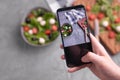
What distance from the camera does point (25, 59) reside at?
1.01m

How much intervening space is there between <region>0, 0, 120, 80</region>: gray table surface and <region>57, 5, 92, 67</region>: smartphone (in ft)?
0.83

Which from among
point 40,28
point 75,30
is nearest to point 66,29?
point 75,30

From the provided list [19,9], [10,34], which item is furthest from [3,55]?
[19,9]

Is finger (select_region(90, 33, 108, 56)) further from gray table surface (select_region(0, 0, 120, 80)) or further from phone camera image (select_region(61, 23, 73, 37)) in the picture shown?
gray table surface (select_region(0, 0, 120, 80))

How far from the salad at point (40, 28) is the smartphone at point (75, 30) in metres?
0.25

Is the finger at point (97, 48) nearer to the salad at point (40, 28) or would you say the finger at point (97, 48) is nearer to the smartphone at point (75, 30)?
the smartphone at point (75, 30)

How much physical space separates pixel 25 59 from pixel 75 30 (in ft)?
1.07

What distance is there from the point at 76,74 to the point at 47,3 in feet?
0.95

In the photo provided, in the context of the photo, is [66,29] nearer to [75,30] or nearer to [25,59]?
[75,30]

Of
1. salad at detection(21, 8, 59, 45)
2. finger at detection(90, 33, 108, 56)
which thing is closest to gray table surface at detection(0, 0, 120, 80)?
salad at detection(21, 8, 59, 45)

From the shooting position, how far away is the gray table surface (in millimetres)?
988

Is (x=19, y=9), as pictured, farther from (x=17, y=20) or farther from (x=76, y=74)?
(x=76, y=74)

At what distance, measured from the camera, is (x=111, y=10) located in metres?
1.05

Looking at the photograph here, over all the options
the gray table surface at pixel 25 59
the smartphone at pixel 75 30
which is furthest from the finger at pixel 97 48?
the gray table surface at pixel 25 59
